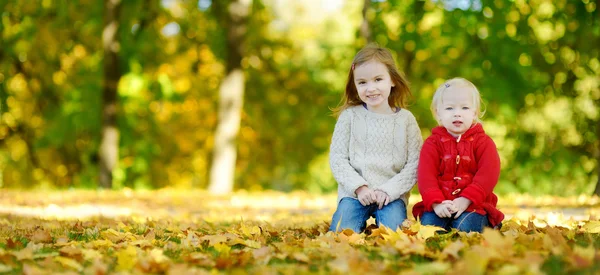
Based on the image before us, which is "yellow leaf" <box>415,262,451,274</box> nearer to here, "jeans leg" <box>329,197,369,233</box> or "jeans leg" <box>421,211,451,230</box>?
"jeans leg" <box>421,211,451,230</box>

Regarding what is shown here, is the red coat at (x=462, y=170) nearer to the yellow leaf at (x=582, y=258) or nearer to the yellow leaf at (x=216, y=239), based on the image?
the yellow leaf at (x=216, y=239)

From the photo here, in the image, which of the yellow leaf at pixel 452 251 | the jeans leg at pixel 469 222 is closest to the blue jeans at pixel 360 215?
the jeans leg at pixel 469 222

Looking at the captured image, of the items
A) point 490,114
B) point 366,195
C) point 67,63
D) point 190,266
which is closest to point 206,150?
point 67,63

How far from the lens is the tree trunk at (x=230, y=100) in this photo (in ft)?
43.4

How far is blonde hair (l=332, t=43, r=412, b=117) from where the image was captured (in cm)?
516

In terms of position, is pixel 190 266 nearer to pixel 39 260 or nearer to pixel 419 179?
pixel 39 260

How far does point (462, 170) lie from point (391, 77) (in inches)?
36.7

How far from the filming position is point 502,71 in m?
14.9

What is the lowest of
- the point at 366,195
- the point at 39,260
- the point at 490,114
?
the point at 39,260

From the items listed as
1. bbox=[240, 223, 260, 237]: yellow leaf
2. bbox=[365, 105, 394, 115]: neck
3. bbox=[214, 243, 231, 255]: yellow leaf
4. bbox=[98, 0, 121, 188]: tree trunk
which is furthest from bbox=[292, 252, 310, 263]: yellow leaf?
bbox=[98, 0, 121, 188]: tree trunk

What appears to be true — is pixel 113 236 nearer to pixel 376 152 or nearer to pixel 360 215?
pixel 360 215

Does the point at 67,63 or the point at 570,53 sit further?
the point at 67,63

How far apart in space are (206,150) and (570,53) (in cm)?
1033

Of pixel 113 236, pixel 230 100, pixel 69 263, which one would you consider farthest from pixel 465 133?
pixel 230 100
